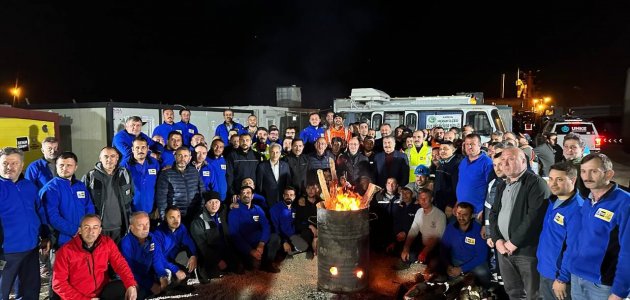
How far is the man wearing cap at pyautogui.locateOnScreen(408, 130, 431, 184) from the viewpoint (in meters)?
7.90

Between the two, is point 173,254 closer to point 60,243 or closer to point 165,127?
point 60,243

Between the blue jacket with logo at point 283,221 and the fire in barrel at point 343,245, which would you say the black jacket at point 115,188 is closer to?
the blue jacket with logo at point 283,221

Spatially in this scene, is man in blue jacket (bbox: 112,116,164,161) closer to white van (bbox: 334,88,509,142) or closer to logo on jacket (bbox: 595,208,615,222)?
logo on jacket (bbox: 595,208,615,222)

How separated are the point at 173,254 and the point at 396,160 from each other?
401cm

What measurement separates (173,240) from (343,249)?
229 centimetres

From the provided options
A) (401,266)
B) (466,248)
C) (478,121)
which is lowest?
(401,266)

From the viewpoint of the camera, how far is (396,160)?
736cm

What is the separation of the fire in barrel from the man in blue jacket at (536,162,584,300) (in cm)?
200

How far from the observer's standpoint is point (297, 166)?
747 cm

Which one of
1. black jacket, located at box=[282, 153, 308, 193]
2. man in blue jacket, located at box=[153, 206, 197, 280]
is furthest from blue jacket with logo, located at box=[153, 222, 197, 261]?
black jacket, located at box=[282, 153, 308, 193]

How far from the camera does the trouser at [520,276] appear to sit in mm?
4035

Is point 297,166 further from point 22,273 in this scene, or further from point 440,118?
point 440,118

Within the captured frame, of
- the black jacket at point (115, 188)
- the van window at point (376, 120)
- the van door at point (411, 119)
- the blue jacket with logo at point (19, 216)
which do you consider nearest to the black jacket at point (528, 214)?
the black jacket at point (115, 188)

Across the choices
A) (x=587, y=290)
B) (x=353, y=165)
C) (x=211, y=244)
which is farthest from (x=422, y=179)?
(x=587, y=290)
